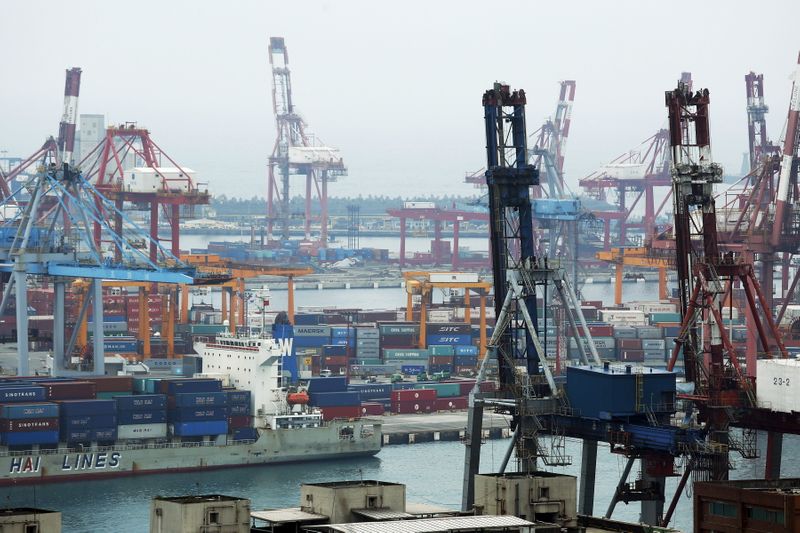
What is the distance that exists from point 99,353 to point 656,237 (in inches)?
991

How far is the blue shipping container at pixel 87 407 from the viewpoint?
2279 inches

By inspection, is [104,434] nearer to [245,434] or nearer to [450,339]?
[245,434]

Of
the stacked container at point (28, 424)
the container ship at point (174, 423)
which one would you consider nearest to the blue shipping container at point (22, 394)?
the container ship at point (174, 423)

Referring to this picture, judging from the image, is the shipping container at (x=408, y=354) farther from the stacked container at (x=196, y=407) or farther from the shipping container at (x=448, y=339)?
the stacked container at (x=196, y=407)

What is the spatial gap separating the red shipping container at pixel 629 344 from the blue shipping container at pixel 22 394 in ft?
136

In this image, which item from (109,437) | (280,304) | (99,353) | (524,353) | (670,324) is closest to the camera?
(524,353)

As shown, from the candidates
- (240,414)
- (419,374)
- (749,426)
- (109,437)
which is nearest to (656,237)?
(419,374)

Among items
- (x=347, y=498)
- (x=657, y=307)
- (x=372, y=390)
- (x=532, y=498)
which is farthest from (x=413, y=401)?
(x=347, y=498)

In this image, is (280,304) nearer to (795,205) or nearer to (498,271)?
(795,205)

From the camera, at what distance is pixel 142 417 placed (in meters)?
59.9

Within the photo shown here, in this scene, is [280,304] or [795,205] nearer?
[795,205]

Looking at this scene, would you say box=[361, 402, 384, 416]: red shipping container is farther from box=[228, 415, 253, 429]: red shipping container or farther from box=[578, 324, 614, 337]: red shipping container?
box=[578, 324, 614, 337]: red shipping container

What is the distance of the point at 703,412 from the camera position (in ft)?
141

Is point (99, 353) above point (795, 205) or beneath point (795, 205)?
beneath
